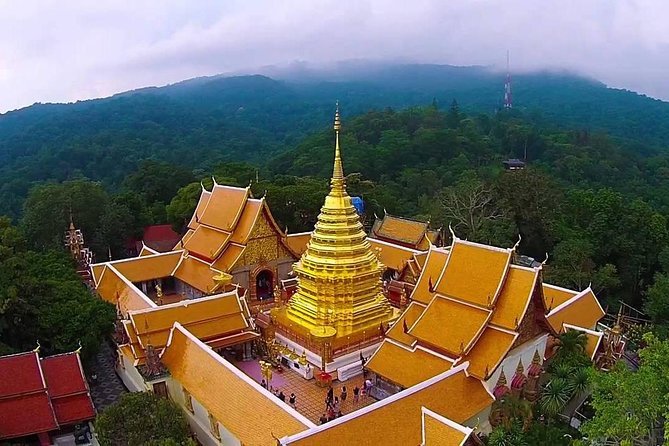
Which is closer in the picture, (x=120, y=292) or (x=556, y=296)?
(x=556, y=296)

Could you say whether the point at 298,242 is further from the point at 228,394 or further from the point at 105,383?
the point at 228,394

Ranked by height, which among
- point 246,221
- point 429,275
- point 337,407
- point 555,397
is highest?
point 246,221

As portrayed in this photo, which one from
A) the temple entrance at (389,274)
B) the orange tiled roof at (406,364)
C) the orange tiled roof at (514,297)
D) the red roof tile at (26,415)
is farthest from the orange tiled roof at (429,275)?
the red roof tile at (26,415)

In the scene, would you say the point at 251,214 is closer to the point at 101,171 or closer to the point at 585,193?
the point at 585,193

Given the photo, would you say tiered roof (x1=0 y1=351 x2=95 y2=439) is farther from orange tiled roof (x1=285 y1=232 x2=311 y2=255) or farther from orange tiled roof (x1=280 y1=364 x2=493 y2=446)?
orange tiled roof (x1=285 y1=232 x2=311 y2=255)

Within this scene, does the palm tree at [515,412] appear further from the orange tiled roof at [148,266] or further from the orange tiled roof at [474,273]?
the orange tiled roof at [148,266]

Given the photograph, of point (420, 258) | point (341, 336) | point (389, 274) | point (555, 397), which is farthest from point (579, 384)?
point (389, 274)
